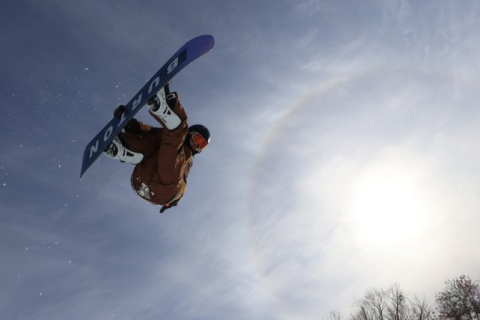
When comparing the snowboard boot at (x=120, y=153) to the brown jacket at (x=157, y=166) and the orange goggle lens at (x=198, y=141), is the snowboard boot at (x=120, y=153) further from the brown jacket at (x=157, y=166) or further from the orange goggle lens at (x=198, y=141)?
→ the orange goggle lens at (x=198, y=141)

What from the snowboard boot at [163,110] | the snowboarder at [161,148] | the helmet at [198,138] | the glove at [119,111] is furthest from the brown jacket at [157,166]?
the glove at [119,111]

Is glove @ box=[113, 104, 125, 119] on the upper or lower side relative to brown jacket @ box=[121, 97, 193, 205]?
upper

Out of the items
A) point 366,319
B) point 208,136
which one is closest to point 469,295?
point 366,319

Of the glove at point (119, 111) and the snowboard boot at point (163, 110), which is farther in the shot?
the glove at point (119, 111)

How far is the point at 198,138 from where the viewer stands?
621 centimetres

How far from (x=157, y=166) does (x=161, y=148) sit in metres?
0.62

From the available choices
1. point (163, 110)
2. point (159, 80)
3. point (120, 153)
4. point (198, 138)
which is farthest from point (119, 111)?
point (198, 138)

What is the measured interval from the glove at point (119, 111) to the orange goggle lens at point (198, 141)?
130 cm

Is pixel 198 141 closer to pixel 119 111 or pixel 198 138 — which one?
pixel 198 138

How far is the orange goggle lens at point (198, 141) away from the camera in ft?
20.2

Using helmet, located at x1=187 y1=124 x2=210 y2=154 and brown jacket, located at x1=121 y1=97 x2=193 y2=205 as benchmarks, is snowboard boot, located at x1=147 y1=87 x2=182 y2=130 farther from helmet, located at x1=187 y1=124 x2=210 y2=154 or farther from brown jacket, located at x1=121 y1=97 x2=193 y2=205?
helmet, located at x1=187 y1=124 x2=210 y2=154

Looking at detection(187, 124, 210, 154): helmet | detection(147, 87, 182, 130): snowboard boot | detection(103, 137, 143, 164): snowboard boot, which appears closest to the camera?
detection(147, 87, 182, 130): snowboard boot

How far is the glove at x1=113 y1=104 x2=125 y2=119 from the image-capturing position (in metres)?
5.56

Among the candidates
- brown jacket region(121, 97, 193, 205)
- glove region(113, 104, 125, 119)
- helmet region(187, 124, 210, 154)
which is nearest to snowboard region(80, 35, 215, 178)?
glove region(113, 104, 125, 119)
